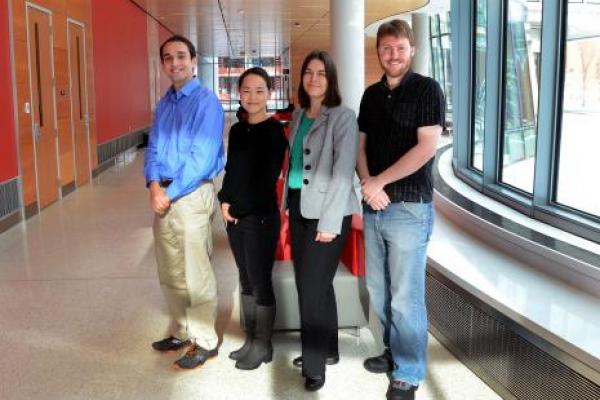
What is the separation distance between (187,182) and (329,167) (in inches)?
29.8

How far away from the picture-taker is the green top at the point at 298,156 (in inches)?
123

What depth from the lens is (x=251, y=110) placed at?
3264mm

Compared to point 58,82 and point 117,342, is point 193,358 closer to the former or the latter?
point 117,342

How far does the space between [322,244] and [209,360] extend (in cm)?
114

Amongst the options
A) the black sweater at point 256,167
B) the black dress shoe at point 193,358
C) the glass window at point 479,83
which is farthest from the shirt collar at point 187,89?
the glass window at point 479,83

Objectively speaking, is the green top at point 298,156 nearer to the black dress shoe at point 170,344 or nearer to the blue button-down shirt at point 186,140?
the blue button-down shirt at point 186,140

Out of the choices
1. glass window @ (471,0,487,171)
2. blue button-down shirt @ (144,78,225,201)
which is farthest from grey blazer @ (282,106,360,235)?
glass window @ (471,0,487,171)

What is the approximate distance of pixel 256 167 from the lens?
3.24 m

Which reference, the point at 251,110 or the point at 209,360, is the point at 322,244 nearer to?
the point at 251,110

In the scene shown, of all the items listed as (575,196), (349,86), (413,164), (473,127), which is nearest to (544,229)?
(575,196)

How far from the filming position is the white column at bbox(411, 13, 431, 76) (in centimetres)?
2029

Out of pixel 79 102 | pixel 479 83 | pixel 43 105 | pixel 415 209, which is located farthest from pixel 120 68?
pixel 415 209

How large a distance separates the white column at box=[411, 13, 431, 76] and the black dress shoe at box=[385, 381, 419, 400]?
58.7 feet

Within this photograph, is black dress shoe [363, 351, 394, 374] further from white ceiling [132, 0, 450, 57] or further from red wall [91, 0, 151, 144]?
white ceiling [132, 0, 450, 57]
